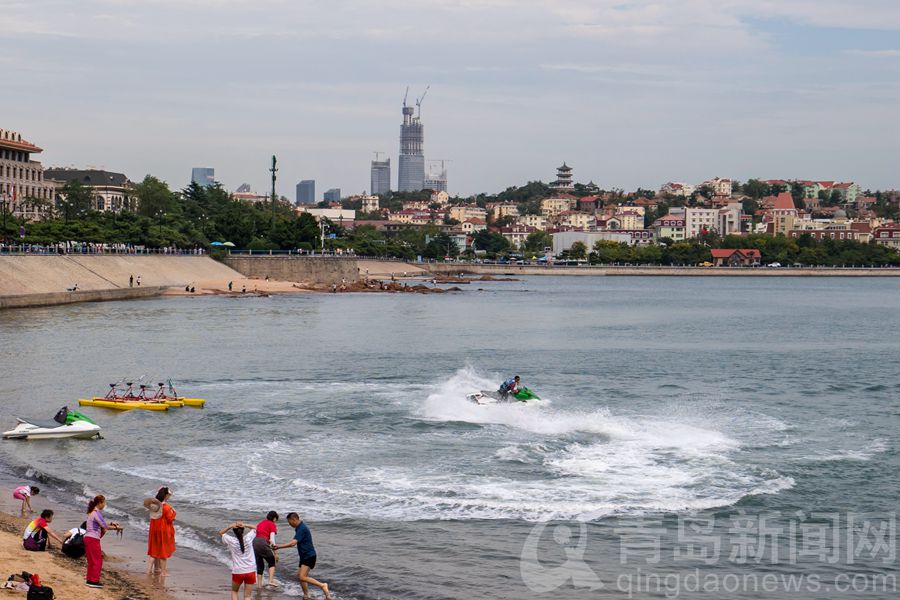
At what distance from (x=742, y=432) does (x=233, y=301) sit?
69.3 metres

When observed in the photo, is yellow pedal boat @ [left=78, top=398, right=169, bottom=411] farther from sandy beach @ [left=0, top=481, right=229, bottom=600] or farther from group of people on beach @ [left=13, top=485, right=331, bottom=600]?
group of people on beach @ [left=13, top=485, right=331, bottom=600]

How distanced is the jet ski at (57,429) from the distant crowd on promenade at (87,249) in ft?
193

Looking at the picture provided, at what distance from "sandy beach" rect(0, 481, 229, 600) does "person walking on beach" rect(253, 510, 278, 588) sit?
49 cm

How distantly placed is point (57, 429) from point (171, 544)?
14086mm

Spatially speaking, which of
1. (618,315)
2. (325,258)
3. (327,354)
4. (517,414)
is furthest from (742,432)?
(325,258)

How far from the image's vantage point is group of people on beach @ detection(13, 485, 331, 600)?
1756cm

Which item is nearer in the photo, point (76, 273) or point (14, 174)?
point (76, 273)

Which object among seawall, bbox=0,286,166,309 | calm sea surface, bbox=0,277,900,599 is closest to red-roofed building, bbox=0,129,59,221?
seawall, bbox=0,286,166,309

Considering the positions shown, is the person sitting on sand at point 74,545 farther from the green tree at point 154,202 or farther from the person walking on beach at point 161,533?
the green tree at point 154,202

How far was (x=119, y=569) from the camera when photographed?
18953 mm

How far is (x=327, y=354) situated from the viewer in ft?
182

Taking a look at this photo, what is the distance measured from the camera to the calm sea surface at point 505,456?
815 inches

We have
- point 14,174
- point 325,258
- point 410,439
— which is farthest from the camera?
point 14,174

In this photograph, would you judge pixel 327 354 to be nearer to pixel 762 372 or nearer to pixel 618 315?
pixel 762 372
